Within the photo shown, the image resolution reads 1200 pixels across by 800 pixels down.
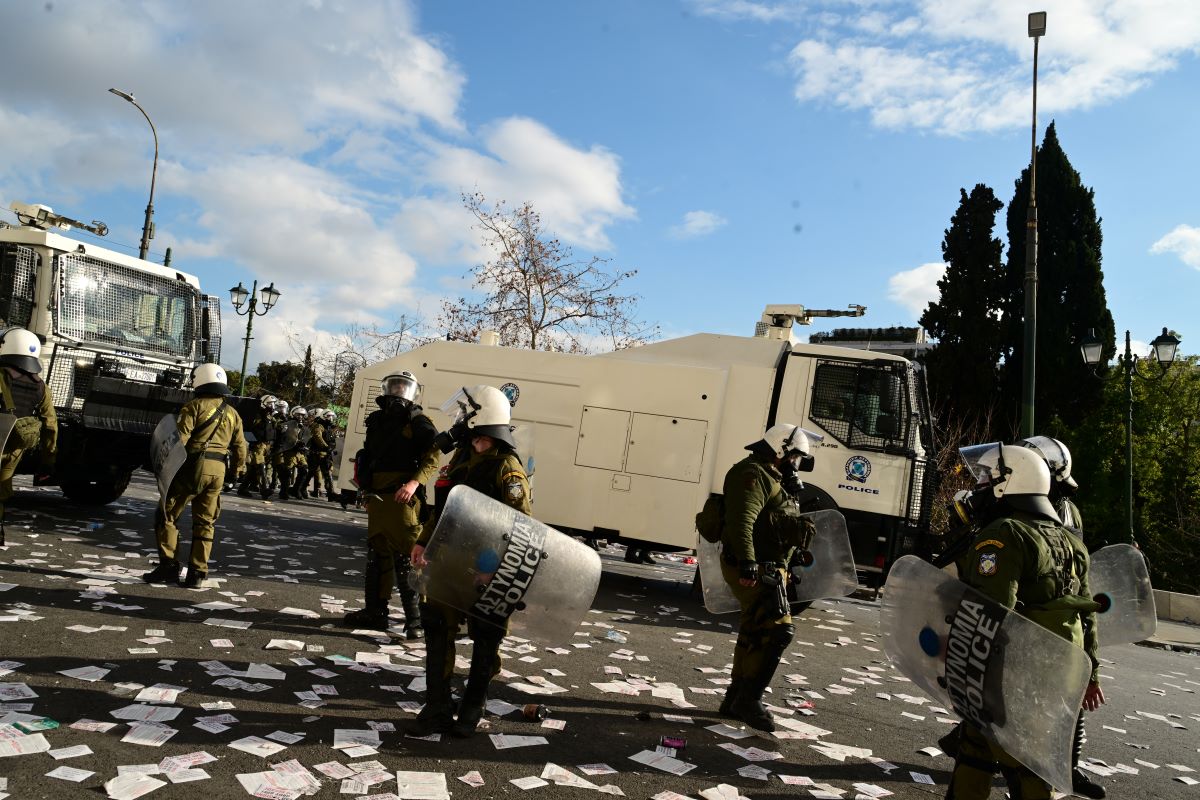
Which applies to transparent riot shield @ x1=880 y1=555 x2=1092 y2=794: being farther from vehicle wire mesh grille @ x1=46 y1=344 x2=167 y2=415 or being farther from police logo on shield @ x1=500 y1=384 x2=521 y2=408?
vehicle wire mesh grille @ x1=46 y1=344 x2=167 y2=415

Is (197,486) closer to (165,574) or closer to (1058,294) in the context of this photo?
(165,574)

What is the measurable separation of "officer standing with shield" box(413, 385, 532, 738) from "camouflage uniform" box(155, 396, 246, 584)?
3412 mm

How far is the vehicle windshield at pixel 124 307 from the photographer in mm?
9695

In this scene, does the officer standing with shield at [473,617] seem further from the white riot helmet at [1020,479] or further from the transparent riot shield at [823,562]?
the white riot helmet at [1020,479]

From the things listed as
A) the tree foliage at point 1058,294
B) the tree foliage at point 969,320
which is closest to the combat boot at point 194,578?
the tree foliage at point 969,320

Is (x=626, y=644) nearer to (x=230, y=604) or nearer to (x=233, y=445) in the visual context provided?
(x=230, y=604)

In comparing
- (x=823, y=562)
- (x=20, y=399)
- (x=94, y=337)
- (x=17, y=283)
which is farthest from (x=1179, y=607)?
(x=17, y=283)

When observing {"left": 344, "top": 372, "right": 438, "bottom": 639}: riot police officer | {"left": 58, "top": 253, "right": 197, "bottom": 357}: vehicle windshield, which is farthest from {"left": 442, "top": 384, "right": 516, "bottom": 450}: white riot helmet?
{"left": 58, "top": 253, "right": 197, "bottom": 357}: vehicle windshield

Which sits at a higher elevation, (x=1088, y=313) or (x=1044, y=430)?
(x=1088, y=313)

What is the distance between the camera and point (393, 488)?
21.1ft

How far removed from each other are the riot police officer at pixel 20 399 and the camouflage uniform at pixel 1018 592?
7762 mm

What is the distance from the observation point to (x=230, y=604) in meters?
6.70

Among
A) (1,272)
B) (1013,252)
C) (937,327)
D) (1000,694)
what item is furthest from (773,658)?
(1013,252)

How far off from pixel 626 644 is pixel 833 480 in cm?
339
